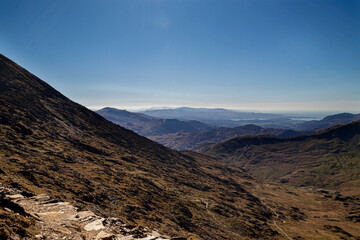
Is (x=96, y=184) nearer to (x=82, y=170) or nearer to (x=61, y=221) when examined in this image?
(x=82, y=170)

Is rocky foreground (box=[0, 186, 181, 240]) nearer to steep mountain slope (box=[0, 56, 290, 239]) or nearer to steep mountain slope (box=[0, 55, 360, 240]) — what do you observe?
steep mountain slope (box=[0, 55, 360, 240])

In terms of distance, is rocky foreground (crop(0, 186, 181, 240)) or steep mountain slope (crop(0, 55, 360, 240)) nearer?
rocky foreground (crop(0, 186, 181, 240))

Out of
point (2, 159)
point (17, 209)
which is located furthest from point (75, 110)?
point (17, 209)

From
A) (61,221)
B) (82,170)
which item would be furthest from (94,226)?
(82,170)

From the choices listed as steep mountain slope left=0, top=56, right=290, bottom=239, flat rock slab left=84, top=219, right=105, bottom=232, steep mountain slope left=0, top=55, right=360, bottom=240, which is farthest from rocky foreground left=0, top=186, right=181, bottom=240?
steep mountain slope left=0, top=56, right=290, bottom=239

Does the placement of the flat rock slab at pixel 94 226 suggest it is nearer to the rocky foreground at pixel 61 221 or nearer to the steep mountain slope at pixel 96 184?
the rocky foreground at pixel 61 221

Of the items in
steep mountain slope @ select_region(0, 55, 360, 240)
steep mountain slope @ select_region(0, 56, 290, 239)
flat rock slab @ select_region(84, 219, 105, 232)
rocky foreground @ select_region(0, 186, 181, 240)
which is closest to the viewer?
rocky foreground @ select_region(0, 186, 181, 240)

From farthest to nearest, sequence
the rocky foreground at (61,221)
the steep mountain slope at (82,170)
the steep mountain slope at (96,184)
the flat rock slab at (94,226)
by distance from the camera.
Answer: the steep mountain slope at (82,170) < the steep mountain slope at (96,184) < the flat rock slab at (94,226) < the rocky foreground at (61,221)

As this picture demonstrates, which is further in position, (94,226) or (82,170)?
(82,170)

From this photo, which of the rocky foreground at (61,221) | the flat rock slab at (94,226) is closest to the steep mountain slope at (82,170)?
the rocky foreground at (61,221)
